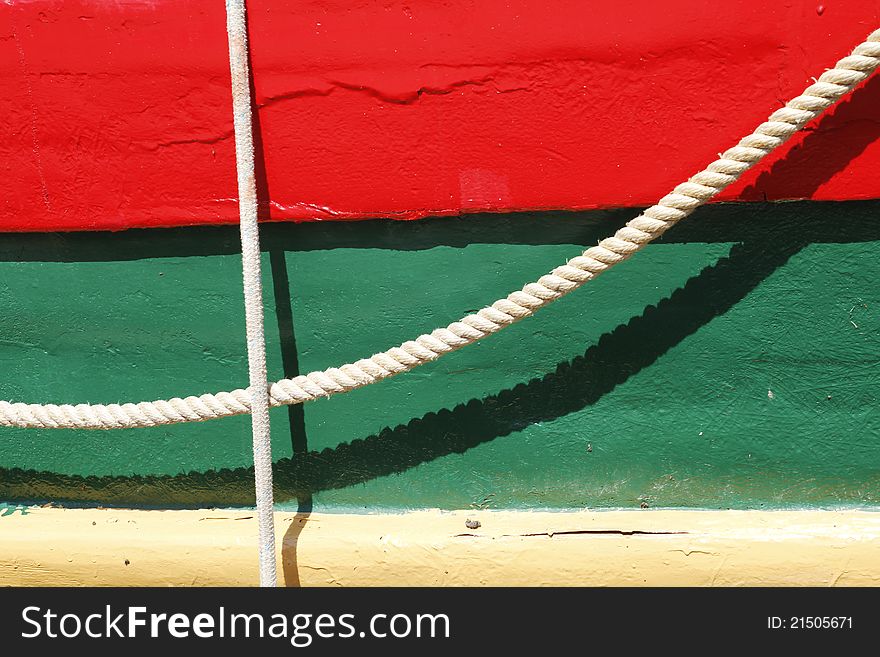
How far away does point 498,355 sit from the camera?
1282mm

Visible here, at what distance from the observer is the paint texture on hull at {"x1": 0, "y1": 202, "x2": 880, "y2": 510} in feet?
3.98

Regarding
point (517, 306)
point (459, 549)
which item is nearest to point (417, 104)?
point (517, 306)

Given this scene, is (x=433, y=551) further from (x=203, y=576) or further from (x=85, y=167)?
(x=85, y=167)

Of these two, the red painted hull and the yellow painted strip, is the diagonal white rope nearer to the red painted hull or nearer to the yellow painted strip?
the red painted hull

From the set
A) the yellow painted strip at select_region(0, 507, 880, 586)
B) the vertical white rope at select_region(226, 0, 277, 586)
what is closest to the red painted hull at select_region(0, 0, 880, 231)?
the vertical white rope at select_region(226, 0, 277, 586)

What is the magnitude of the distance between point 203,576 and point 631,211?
34.9 inches

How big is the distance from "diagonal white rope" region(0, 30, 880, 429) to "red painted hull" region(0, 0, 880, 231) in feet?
0.25

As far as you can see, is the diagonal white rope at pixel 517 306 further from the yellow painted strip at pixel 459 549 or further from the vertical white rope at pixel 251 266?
the yellow painted strip at pixel 459 549

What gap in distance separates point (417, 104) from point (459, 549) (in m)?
0.68

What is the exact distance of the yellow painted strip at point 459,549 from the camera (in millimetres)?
1207

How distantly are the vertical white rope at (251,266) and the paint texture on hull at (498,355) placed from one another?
0.36ft

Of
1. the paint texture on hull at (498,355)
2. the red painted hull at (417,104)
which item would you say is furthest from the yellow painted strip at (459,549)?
the red painted hull at (417,104)

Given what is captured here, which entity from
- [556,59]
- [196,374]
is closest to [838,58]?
[556,59]

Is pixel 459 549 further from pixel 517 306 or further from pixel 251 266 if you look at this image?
pixel 251 266
